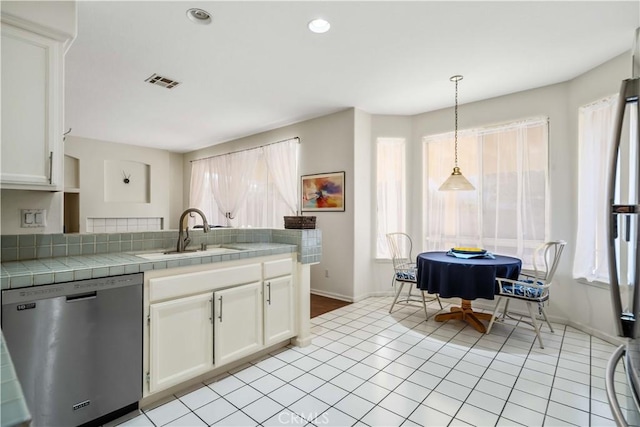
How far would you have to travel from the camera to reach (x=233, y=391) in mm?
2088

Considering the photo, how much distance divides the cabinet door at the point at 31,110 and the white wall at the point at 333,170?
3149mm

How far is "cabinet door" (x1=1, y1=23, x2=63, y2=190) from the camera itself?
5.51ft

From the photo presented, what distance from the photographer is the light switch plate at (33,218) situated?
194cm

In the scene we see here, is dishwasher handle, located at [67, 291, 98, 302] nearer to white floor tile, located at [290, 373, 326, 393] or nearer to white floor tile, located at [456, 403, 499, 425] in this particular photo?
white floor tile, located at [290, 373, 326, 393]

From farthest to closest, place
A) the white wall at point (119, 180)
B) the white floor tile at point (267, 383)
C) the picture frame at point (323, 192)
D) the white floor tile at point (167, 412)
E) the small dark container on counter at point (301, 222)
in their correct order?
the white wall at point (119, 180) < the picture frame at point (323, 192) < the small dark container on counter at point (301, 222) < the white floor tile at point (267, 383) < the white floor tile at point (167, 412)

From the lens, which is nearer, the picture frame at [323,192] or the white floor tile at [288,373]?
the white floor tile at [288,373]

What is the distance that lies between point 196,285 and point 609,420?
2632 mm

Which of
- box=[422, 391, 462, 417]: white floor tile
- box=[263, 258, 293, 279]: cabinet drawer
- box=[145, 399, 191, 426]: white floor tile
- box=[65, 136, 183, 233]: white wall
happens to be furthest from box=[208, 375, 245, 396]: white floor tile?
box=[65, 136, 183, 233]: white wall

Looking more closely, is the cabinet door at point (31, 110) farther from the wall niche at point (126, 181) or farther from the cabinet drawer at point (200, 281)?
the wall niche at point (126, 181)

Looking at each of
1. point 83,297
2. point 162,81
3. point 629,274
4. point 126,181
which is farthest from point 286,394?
point 126,181

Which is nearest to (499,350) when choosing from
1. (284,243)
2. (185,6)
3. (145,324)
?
(284,243)

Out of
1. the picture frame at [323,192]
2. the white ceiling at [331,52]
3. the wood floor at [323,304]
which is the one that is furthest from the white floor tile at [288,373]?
the white ceiling at [331,52]

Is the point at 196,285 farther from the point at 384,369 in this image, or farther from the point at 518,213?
the point at 518,213

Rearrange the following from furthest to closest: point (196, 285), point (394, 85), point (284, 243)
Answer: point (394, 85), point (284, 243), point (196, 285)
